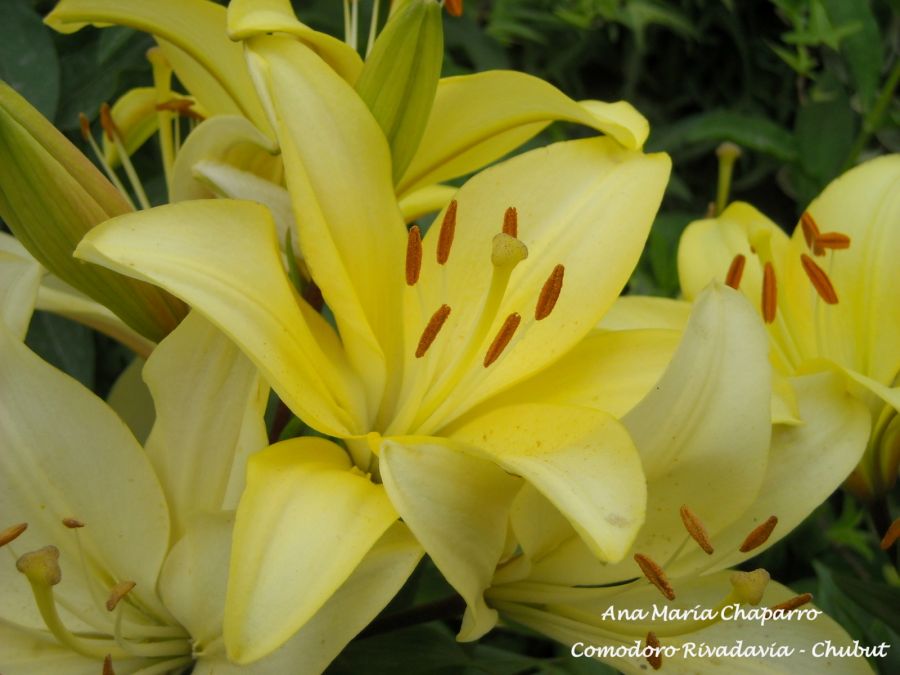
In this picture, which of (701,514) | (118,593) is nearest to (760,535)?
(701,514)

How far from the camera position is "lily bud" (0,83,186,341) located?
642mm

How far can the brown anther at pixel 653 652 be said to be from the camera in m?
0.65

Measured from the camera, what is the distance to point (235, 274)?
619mm

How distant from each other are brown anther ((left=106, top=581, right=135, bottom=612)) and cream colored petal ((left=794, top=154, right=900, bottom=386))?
0.57 m

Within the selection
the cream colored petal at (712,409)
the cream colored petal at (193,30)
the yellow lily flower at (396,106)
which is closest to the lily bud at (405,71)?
the yellow lily flower at (396,106)

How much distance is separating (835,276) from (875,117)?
404 millimetres

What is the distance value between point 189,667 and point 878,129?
975 mm

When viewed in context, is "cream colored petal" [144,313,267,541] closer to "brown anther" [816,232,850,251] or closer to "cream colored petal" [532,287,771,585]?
"cream colored petal" [532,287,771,585]

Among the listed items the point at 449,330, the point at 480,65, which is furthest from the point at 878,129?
the point at 449,330

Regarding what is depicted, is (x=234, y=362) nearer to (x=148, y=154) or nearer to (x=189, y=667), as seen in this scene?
(x=189, y=667)

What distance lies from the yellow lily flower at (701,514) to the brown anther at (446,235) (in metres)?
0.10

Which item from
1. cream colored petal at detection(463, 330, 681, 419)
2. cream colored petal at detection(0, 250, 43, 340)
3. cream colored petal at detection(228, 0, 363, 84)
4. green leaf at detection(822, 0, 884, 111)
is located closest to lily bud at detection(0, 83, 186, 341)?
cream colored petal at detection(0, 250, 43, 340)

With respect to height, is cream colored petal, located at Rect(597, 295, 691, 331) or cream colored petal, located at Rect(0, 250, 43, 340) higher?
cream colored petal, located at Rect(0, 250, 43, 340)

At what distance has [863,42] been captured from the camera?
A: 1.25 m
